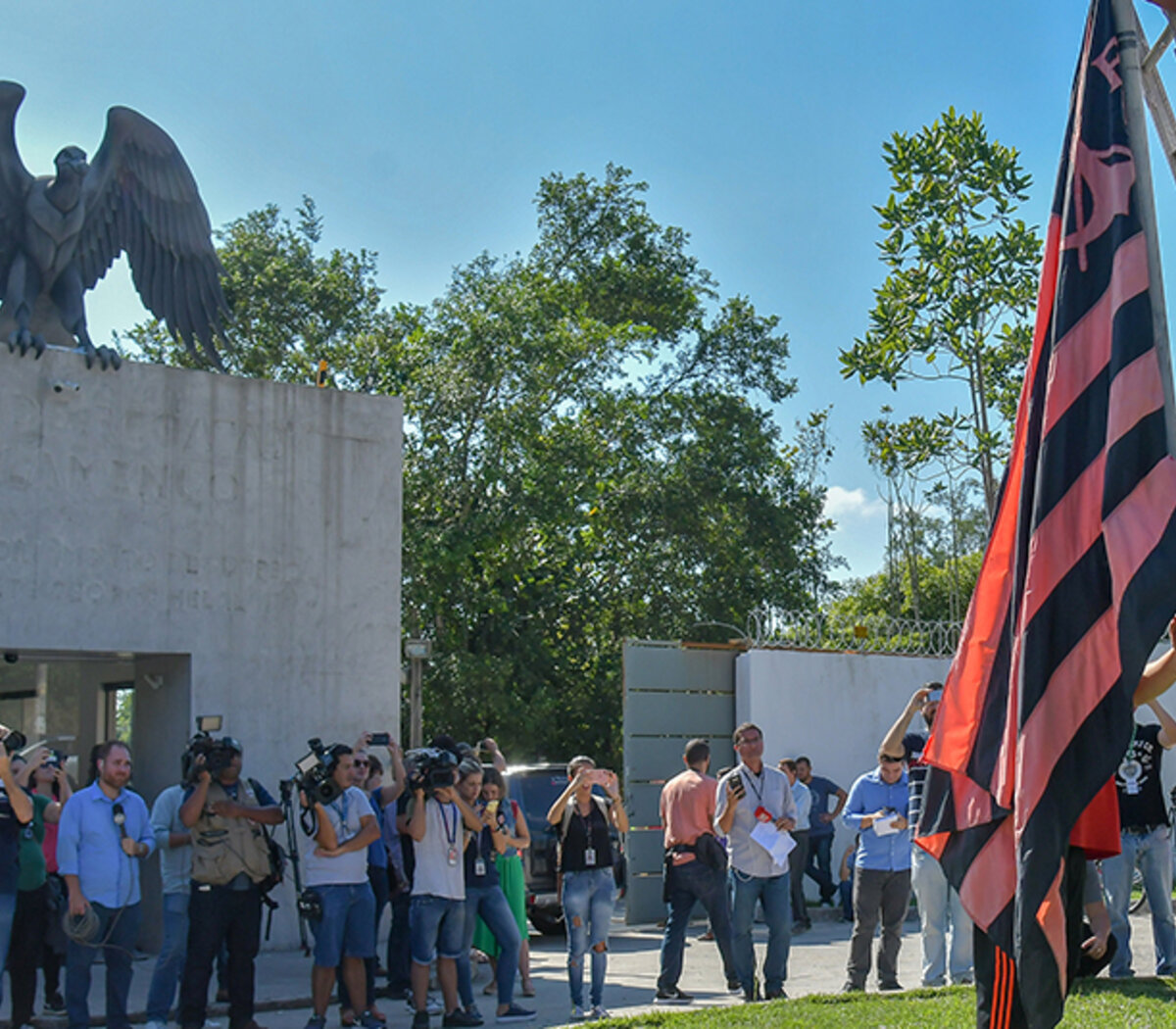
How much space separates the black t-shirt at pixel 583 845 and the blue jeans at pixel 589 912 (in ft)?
0.19

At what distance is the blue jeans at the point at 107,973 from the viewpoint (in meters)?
8.95

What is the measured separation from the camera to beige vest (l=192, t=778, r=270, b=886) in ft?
30.1

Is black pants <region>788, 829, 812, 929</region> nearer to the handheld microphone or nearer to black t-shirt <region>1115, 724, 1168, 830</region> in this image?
black t-shirt <region>1115, 724, 1168, 830</region>

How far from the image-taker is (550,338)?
2634cm

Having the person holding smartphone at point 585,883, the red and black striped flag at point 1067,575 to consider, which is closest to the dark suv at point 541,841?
the person holding smartphone at point 585,883

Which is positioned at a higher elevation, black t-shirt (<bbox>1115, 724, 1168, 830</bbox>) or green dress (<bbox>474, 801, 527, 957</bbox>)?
black t-shirt (<bbox>1115, 724, 1168, 830</bbox>)

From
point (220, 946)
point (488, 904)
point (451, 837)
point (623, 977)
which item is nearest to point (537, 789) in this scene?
point (623, 977)

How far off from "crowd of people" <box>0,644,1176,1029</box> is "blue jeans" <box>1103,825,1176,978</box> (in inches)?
0.6

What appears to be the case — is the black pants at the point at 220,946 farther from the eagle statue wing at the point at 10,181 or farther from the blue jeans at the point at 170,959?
the eagle statue wing at the point at 10,181

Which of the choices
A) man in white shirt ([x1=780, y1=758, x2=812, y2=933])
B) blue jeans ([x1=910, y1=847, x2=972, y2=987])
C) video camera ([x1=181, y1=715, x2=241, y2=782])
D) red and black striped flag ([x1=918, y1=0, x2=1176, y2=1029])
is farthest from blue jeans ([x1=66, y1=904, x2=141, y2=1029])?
man in white shirt ([x1=780, y1=758, x2=812, y2=933])

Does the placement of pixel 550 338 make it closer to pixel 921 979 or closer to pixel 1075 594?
pixel 921 979

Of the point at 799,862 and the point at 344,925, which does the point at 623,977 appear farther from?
the point at 799,862

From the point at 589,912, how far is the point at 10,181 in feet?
27.6

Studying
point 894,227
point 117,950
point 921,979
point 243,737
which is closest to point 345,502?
point 243,737
